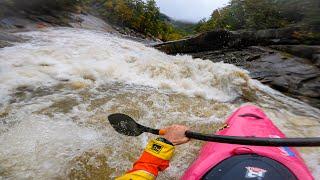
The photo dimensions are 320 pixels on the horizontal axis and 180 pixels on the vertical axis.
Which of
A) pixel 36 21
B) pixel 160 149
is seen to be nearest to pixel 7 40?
pixel 36 21

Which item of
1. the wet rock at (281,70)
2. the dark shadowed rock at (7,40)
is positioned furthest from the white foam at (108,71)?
the wet rock at (281,70)

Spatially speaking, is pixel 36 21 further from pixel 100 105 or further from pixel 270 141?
pixel 270 141

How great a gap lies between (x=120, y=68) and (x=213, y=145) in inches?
174

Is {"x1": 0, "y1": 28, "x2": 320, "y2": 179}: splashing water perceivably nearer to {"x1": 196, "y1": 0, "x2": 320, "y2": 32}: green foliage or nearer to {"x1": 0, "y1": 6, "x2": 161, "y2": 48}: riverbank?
{"x1": 0, "y1": 6, "x2": 161, "y2": 48}: riverbank

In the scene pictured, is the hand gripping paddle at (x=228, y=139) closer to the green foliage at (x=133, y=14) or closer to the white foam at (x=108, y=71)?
the white foam at (x=108, y=71)

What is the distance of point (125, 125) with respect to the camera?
→ 11.2 ft

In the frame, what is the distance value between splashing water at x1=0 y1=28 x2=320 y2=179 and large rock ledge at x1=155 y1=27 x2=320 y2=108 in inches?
19.7

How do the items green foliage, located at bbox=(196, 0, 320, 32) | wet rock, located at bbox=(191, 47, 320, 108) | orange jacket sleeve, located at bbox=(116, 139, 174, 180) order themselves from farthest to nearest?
green foliage, located at bbox=(196, 0, 320, 32)
wet rock, located at bbox=(191, 47, 320, 108)
orange jacket sleeve, located at bbox=(116, 139, 174, 180)

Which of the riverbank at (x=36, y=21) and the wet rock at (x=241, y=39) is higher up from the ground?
the wet rock at (x=241, y=39)

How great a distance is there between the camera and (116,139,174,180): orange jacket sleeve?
2.18m

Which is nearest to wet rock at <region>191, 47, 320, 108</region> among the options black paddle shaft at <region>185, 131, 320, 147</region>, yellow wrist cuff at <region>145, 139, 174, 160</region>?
black paddle shaft at <region>185, 131, 320, 147</region>

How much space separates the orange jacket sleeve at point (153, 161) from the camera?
85.7 inches

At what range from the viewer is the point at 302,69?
734cm

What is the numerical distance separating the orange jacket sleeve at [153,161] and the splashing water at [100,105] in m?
0.89
